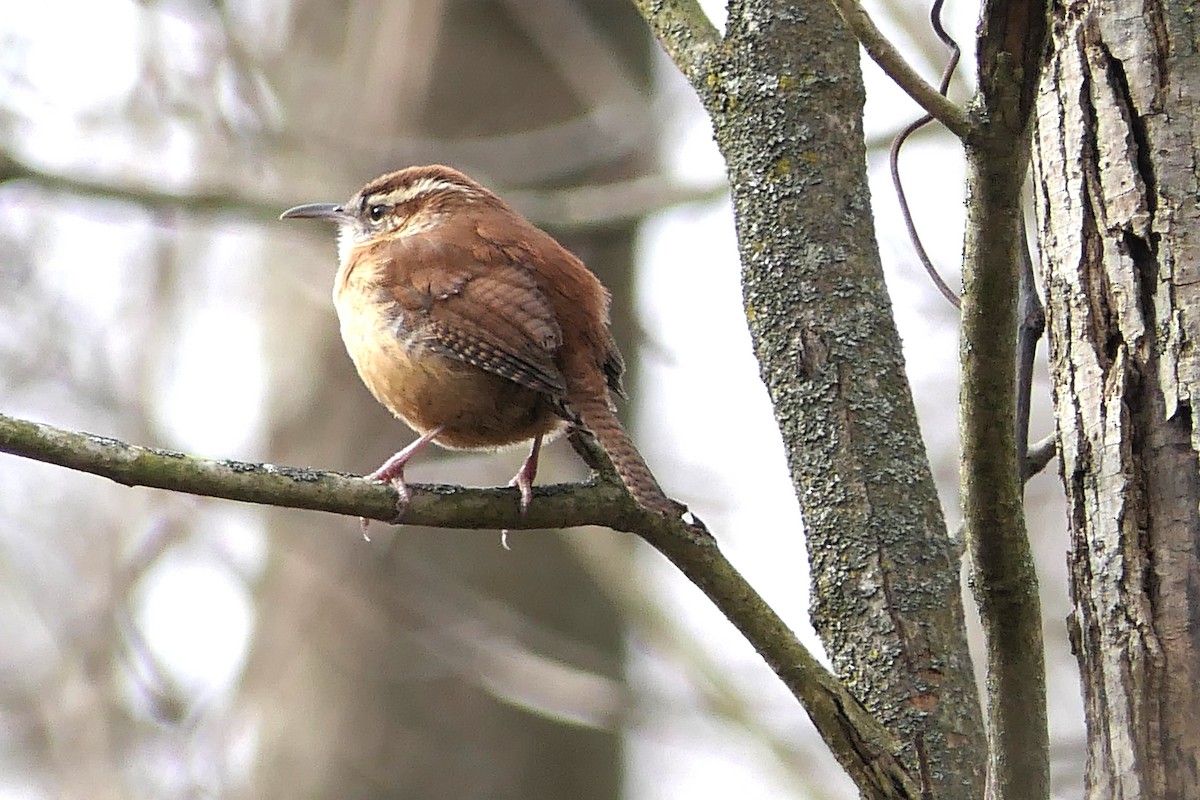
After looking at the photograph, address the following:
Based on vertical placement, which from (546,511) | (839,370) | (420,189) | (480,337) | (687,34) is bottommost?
(546,511)

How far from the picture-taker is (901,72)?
1865mm

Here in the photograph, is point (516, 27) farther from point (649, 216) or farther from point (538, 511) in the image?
point (538, 511)

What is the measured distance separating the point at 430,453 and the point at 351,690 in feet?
4.55

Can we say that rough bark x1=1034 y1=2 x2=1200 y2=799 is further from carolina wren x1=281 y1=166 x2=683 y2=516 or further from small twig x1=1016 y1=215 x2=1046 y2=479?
carolina wren x1=281 y1=166 x2=683 y2=516

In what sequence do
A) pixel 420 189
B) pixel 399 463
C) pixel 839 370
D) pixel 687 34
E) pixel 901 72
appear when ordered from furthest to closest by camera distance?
1. pixel 420 189
2. pixel 399 463
3. pixel 687 34
4. pixel 839 370
5. pixel 901 72

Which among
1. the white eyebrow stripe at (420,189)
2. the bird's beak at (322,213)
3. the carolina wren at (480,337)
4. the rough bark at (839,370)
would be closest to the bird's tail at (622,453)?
the carolina wren at (480,337)

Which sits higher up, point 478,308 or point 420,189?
point 420,189

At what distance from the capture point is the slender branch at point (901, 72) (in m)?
1.77

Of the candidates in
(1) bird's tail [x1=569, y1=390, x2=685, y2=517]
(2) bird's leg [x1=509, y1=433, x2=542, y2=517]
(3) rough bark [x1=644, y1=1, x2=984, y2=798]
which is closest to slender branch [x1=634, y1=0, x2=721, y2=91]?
(3) rough bark [x1=644, y1=1, x2=984, y2=798]

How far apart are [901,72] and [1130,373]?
0.52 meters

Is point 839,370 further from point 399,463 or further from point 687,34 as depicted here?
point 399,463

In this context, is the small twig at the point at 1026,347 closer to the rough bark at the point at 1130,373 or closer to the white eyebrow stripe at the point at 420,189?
the rough bark at the point at 1130,373

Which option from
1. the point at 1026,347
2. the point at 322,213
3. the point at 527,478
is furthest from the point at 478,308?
the point at 1026,347

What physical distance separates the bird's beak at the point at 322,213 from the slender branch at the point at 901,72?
9.03ft
